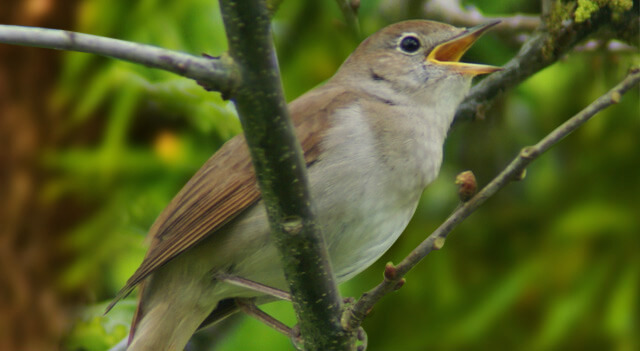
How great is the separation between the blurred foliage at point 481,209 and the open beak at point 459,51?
1.22 m

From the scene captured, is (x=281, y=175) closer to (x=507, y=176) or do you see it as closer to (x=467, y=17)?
(x=507, y=176)

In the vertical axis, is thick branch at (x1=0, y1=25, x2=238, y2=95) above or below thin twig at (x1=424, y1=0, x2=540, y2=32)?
above

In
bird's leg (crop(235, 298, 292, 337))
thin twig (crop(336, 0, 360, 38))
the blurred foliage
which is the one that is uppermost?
thin twig (crop(336, 0, 360, 38))

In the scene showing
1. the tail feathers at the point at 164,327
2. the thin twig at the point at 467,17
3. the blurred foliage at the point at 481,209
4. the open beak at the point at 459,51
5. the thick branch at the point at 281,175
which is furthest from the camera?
the blurred foliage at the point at 481,209

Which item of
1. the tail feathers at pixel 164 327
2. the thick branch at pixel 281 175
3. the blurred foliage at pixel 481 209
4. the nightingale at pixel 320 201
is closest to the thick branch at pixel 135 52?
the thick branch at pixel 281 175

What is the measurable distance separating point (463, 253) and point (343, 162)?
7.50ft

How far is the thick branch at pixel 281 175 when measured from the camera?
153 centimetres

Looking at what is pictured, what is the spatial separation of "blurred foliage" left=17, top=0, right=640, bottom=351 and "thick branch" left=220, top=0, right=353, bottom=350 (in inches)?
84.1

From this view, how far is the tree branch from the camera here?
→ 162 centimetres

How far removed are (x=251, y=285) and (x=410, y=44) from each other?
3.51 feet

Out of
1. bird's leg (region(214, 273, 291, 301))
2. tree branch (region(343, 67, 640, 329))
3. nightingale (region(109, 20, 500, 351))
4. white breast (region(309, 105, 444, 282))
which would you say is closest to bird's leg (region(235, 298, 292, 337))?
nightingale (region(109, 20, 500, 351))

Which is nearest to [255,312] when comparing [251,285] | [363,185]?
[251,285]

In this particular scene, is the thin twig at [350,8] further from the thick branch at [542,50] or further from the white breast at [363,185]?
the thick branch at [542,50]

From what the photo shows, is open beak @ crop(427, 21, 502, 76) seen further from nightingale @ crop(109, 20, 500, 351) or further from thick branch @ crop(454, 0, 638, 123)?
thick branch @ crop(454, 0, 638, 123)
